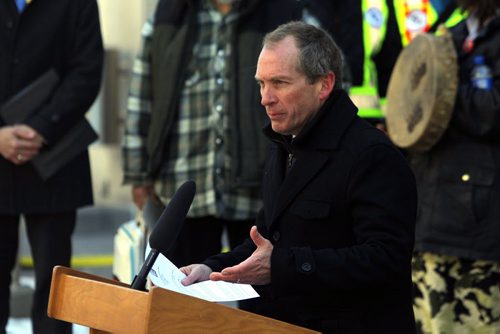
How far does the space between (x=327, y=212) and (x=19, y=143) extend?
2.51 meters

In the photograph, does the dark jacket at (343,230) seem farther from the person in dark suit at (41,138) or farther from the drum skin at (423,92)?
the person in dark suit at (41,138)

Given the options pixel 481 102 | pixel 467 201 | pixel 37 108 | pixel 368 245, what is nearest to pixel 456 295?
pixel 467 201

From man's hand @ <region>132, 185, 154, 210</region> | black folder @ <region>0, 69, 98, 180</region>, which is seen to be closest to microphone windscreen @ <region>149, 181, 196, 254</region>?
black folder @ <region>0, 69, 98, 180</region>

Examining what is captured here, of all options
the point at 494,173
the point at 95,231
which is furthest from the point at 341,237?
the point at 95,231

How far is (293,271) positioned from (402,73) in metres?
2.54

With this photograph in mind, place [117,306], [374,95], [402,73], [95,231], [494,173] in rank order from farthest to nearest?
[95,231] < [374,95] < [402,73] < [494,173] < [117,306]

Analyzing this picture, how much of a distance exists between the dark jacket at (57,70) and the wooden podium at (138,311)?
2.57 metres

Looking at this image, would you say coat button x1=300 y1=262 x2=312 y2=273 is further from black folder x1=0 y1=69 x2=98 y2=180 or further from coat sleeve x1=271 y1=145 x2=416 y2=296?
black folder x1=0 y1=69 x2=98 y2=180

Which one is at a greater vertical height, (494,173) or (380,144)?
(380,144)

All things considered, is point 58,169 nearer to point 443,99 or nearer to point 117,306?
point 443,99

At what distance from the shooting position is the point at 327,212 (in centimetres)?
348

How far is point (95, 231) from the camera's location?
11055 millimetres

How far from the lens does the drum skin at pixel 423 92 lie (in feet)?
16.9

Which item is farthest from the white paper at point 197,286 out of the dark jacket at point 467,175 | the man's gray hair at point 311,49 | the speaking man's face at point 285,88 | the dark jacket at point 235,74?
the dark jacket at point 235,74
